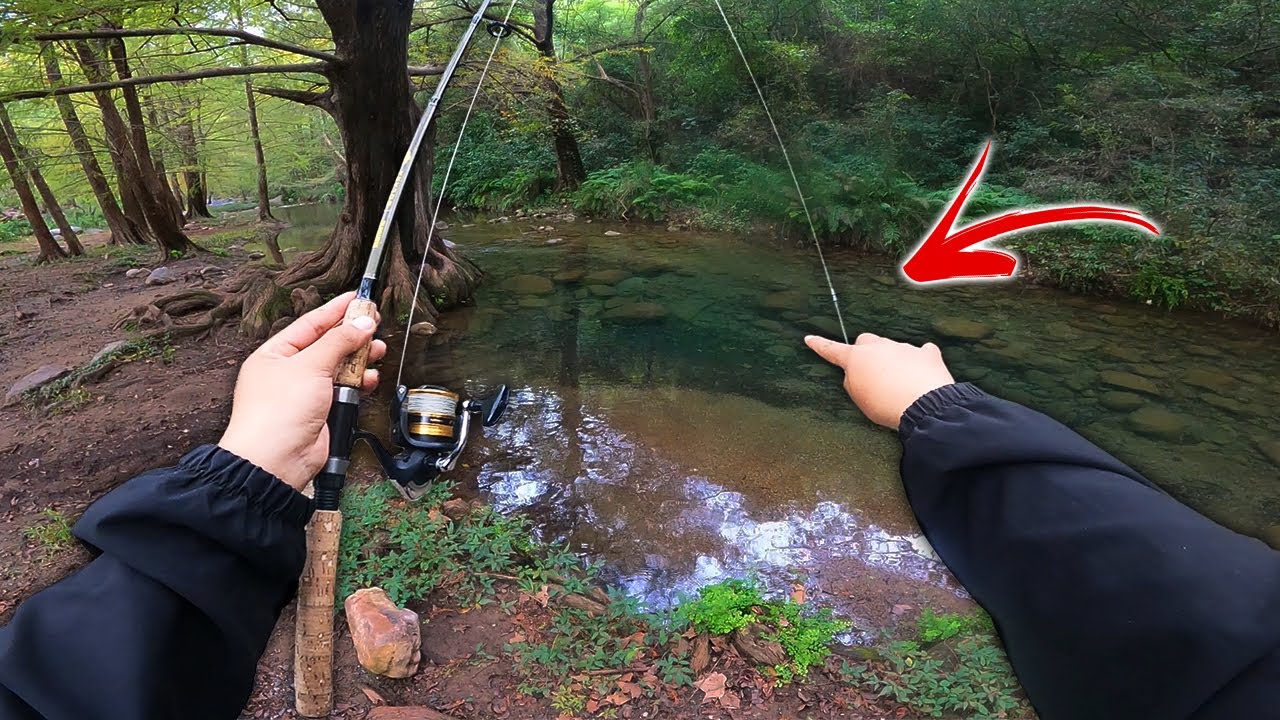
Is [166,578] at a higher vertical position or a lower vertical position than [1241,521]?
higher

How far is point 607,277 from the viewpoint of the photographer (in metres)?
10.2

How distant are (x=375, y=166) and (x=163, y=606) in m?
7.30

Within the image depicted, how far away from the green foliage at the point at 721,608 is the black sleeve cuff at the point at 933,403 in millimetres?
2235

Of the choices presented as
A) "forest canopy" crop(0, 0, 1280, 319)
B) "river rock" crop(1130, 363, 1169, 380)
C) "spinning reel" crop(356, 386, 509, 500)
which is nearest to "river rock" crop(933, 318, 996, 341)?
"river rock" crop(1130, 363, 1169, 380)

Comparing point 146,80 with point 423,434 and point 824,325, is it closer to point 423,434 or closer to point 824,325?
point 423,434

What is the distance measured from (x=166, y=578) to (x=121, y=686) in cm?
14

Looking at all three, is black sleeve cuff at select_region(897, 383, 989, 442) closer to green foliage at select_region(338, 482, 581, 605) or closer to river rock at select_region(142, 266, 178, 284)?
green foliage at select_region(338, 482, 581, 605)

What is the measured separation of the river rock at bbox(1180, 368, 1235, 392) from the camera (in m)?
5.79

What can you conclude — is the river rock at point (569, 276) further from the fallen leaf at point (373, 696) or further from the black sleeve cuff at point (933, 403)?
the black sleeve cuff at point (933, 403)

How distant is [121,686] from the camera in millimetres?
812

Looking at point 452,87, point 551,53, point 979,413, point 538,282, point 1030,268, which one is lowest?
point 538,282

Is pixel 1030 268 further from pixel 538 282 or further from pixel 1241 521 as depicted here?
pixel 538 282

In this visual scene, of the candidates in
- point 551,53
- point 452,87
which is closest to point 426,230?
point 452,87

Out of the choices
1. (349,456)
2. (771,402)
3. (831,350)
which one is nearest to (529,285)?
(771,402)
